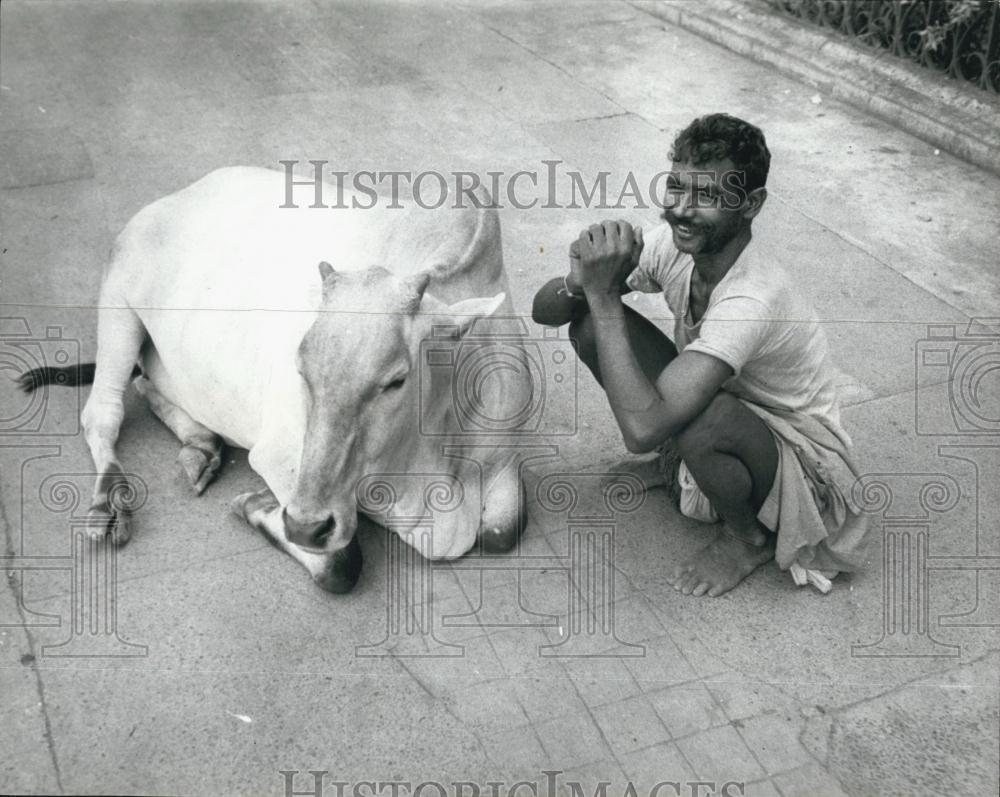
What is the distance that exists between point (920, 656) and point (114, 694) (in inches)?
87.6

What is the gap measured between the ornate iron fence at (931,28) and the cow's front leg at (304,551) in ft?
16.2

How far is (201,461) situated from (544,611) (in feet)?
4.21

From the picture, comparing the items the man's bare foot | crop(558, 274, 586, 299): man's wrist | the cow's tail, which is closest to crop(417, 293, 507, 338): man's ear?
crop(558, 274, 586, 299): man's wrist

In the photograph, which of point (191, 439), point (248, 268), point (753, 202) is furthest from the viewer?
point (191, 439)

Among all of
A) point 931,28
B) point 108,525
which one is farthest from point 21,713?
point 931,28

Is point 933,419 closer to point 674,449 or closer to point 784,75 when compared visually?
point 674,449

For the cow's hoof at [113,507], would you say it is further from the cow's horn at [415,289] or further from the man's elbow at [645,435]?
the man's elbow at [645,435]

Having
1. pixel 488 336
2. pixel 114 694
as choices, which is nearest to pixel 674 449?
pixel 488 336

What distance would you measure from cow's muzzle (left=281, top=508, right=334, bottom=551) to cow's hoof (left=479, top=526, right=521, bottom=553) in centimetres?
75

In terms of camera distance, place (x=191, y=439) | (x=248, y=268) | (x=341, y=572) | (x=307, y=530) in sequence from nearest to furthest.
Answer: (x=307, y=530) < (x=341, y=572) < (x=248, y=268) < (x=191, y=439)

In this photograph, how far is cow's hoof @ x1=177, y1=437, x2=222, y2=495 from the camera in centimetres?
424

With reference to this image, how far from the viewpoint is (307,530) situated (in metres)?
3.29

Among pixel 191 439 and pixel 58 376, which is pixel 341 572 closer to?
pixel 191 439

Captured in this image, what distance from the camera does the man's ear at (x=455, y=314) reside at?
346 cm
